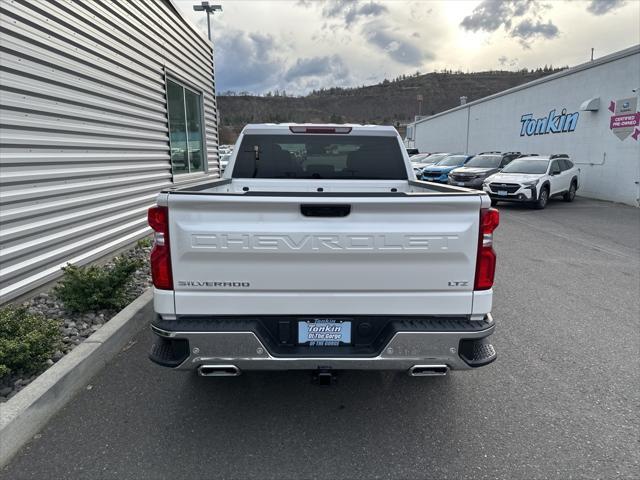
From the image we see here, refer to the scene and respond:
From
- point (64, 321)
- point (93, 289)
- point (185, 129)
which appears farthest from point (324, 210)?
point (185, 129)

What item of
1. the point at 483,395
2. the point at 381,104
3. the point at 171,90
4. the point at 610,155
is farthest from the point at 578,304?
the point at 381,104

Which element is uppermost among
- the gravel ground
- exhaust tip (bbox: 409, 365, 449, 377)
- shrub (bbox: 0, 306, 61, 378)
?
exhaust tip (bbox: 409, 365, 449, 377)

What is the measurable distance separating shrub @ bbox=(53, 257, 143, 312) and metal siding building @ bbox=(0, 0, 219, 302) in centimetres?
73

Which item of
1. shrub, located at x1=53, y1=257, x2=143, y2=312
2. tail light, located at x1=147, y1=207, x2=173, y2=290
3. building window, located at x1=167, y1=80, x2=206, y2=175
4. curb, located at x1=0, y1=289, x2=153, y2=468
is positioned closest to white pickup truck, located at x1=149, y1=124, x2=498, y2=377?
tail light, located at x1=147, y1=207, x2=173, y2=290

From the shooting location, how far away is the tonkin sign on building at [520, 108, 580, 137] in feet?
61.8

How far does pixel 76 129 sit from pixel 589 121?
729 inches

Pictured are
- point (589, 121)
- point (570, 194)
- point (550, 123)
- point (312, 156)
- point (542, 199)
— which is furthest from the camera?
point (550, 123)

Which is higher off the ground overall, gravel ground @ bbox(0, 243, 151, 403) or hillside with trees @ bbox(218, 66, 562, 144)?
hillside with trees @ bbox(218, 66, 562, 144)

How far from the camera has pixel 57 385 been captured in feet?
10.3

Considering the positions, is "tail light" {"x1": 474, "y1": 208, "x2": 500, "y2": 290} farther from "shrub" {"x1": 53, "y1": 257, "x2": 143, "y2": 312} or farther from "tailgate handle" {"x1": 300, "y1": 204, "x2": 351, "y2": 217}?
"shrub" {"x1": 53, "y1": 257, "x2": 143, "y2": 312}

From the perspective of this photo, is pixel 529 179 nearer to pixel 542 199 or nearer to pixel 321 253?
pixel 542 199

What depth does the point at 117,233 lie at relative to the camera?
7.30 metres

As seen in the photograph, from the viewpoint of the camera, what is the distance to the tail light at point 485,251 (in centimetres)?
263

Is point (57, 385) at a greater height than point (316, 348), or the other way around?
point (316, 348)
